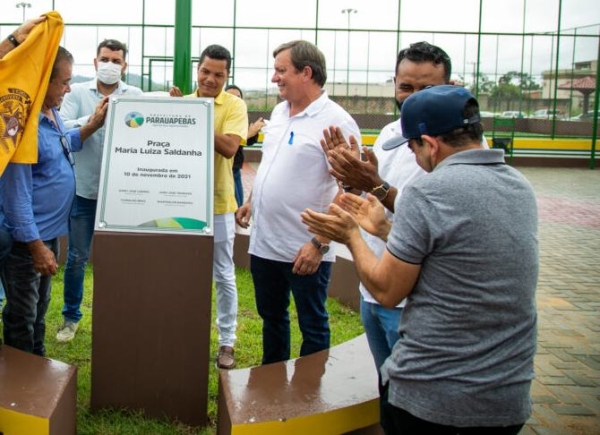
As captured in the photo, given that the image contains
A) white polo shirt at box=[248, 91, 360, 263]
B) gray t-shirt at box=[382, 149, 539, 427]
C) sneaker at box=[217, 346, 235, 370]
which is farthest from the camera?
sneaker at box=[217, 346, 235, 370]

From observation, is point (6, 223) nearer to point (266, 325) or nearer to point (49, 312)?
point (266, 325)

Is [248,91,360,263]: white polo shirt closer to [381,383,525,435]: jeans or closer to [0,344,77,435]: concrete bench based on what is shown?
[0,344,77,435]: concrete bench

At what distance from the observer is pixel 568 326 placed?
5.98m

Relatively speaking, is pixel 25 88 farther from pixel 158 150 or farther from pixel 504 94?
pixel 504 94

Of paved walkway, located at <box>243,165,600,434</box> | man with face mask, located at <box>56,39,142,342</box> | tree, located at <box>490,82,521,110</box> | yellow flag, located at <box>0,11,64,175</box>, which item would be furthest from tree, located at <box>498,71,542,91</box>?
yellow flag, located at <box>0,11,64,175</box>

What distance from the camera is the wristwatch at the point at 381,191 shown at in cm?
280

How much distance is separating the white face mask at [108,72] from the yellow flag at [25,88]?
4.39 ft

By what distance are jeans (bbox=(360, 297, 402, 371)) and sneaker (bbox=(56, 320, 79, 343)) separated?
8.85 ft

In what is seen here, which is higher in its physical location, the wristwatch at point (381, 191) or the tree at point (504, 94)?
the tree at point (504, 94)

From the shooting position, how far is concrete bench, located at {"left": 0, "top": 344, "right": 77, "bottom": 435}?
2.82m

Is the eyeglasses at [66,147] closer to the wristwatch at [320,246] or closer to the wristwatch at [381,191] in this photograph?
the wristwatch at [320,246]

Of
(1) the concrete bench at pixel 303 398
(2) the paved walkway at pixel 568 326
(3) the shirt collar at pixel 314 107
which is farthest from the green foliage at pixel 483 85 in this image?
(1) the concrete bench at pixel 303 398

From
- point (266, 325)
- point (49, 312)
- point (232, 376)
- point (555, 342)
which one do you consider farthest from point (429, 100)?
point (49, 312)

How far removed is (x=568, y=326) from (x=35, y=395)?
14.7ft
